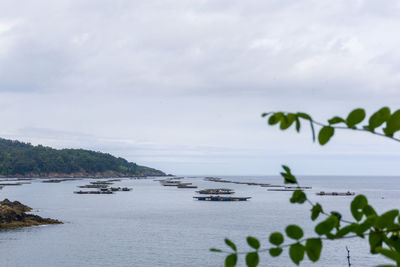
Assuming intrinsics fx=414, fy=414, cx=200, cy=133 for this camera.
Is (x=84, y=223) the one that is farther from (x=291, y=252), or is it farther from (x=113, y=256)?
(x=291, y=252)

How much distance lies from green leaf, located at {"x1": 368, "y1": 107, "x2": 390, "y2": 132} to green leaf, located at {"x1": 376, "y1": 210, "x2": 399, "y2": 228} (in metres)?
0.42

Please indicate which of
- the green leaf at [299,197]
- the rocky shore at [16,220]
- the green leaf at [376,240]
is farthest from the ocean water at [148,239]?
the green leaf at [376,240]

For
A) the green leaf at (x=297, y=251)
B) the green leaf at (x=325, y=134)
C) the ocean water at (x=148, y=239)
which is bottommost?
the ocean water at (x=148, y=239)

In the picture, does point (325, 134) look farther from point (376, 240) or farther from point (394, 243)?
point (394, 243)

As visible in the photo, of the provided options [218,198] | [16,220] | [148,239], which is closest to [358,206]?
[148,239]

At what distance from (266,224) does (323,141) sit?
208ft

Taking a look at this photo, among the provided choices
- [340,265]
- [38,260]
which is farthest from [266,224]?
[38,260]

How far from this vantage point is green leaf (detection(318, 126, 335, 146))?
2.13m

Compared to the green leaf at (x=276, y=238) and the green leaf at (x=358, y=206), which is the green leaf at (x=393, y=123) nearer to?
the green leaf at (x=358, y=206)

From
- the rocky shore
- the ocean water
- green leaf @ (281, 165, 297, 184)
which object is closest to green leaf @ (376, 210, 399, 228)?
green leaf @ (281, 165, 297, 184)

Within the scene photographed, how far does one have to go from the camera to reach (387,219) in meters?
2.04

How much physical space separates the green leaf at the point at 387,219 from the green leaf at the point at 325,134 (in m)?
0.46

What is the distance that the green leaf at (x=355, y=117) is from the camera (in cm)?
192

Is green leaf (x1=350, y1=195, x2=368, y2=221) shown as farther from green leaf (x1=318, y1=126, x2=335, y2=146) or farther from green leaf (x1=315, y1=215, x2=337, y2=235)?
green leaf (x1=318, y1=126, x2=335, y2=146)
